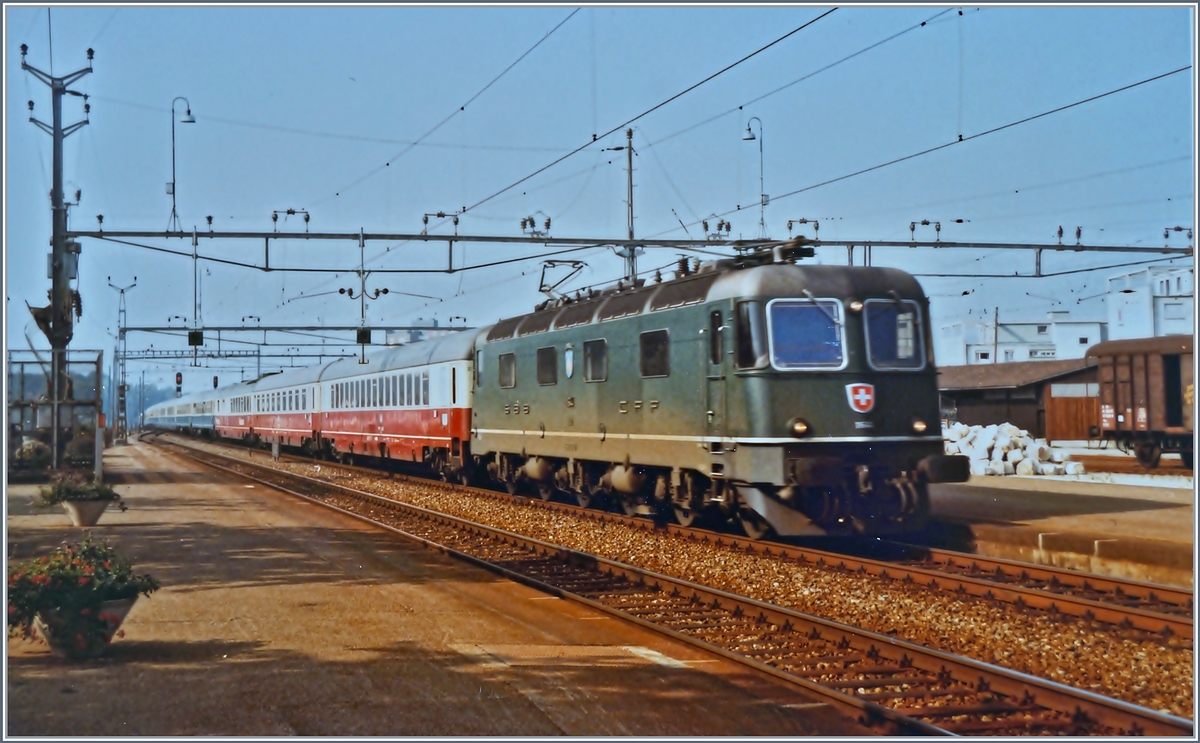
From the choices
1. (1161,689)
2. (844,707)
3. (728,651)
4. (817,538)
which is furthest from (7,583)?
(817,538)

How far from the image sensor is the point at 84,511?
17.4 m

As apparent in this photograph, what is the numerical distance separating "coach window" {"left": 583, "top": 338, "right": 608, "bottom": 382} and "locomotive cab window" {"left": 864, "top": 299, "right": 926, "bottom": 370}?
5.01 meters

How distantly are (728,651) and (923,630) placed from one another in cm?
206

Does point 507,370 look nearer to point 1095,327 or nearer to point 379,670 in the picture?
point 379,670

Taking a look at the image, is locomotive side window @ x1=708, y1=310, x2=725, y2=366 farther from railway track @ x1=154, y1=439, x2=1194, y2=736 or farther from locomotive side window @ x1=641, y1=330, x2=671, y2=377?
railway track @ x1=154, y1=439, x2=1194, y2=736

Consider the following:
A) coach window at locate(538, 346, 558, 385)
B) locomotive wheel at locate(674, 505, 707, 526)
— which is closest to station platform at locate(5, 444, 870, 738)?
locomotive wheel at locate(674, 505, 707, 526)

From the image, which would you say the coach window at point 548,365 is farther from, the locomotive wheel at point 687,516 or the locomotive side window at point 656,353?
the locomotive wheel at point 687,516

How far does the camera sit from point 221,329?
46.8 m

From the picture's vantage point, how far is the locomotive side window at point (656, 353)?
15.5 m

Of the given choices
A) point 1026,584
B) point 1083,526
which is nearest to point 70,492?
point 1026,584

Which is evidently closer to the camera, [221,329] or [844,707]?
[844,707]

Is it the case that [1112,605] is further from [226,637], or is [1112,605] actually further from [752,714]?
[226,637]

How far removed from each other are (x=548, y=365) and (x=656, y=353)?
4288 mm

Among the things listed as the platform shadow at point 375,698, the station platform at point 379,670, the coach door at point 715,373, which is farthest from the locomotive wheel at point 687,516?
the platform shadow at point 375,698
